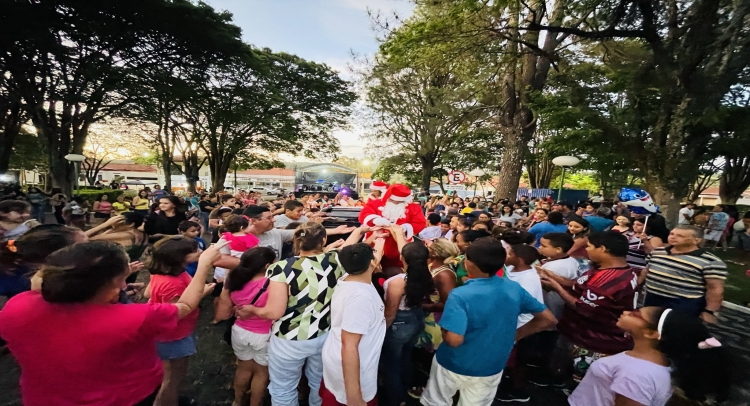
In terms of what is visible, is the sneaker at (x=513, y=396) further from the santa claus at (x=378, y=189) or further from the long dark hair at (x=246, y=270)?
the santa claus at (x=378, y=189)

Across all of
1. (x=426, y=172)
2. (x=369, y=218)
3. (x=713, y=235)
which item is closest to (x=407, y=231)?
(x=369, y=218)

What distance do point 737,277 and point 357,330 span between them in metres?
10.5

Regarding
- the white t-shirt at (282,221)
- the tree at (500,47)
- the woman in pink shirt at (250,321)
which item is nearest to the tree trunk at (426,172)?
the tree at (500,47)

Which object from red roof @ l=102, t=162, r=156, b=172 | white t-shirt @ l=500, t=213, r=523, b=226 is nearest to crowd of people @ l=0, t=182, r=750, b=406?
white t-shirt @ l=500, t=213, r=523, b=226

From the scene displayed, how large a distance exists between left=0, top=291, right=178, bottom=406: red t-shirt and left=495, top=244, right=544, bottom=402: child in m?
2.54

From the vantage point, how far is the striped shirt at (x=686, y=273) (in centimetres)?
301

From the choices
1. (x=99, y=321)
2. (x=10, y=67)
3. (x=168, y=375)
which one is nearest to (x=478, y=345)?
(x=99, y=321)

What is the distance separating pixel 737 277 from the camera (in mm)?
8008

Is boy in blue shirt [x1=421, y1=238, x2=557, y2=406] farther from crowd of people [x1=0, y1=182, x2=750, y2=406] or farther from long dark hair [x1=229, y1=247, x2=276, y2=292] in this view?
long dark hair [x1=229, y1=247, x2=276, y2=292]

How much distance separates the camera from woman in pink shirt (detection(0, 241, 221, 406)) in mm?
1354

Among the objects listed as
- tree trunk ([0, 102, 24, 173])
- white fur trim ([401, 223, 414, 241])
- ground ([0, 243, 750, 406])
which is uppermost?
tree trunk ([0, 102, 24, 173])

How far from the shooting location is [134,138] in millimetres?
27594

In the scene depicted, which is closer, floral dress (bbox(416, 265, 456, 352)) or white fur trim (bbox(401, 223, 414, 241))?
floral dress (bbox(416, 265, 456, 352))

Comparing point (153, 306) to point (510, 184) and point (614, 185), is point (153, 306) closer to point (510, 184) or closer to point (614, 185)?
point (510, 184)
